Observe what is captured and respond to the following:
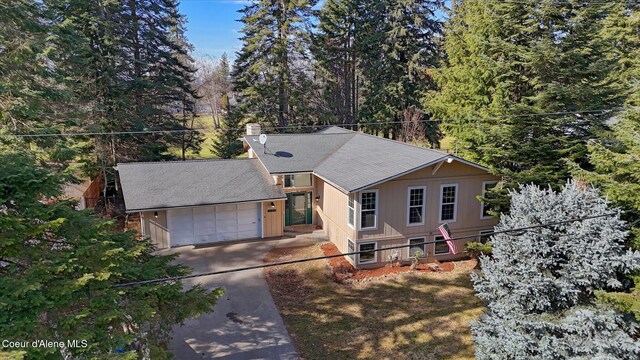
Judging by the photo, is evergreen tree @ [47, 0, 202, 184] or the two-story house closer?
the two-story house

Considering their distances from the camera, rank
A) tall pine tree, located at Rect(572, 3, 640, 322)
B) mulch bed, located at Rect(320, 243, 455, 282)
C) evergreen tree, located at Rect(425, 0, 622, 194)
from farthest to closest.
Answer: mulch bed, located at Rect(320, 243, 455, 282) → evergreen tree, located at Rect(425, 0, 622, 194) → tall pine tree, located at Rect(572, 3, 640, 322)

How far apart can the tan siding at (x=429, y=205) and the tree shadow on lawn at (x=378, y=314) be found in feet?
6.04

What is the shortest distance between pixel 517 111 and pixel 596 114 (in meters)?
2.81

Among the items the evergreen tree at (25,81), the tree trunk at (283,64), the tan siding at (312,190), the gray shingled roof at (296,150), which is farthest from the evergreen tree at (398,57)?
the evergreen tree at (25,81)

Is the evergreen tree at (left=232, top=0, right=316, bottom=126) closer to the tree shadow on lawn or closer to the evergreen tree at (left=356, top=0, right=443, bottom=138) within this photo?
the evergreen tree at (left=356, top=0, right=443, bottom=138)

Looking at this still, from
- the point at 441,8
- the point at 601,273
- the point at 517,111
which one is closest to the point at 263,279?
the point at 601,273

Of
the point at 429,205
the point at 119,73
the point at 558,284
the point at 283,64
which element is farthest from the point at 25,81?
the point at 283,64

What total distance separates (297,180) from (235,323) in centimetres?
899

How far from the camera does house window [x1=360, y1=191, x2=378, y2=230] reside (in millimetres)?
15383

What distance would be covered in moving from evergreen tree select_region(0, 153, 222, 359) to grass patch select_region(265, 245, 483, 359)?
5.79 metres

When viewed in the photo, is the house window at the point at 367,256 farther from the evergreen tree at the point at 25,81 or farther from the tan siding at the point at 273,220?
the evergreen tree at the point at 25,81

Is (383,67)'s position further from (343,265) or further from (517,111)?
(343,265)

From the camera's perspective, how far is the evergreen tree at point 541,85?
13.6m

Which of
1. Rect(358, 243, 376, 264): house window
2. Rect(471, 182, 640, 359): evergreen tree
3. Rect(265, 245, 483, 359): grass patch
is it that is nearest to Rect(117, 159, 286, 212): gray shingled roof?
Rect(265, 245, 483, 359): grass patch
